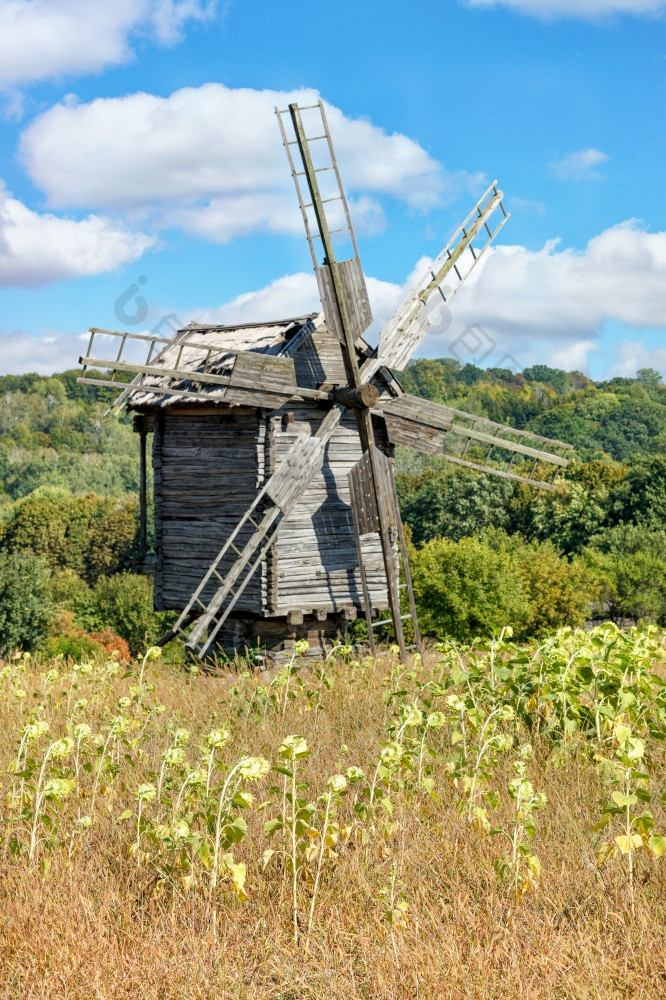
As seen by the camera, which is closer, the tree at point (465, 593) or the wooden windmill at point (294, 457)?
the wooden windmill at point (294, 457)

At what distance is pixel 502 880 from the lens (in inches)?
170

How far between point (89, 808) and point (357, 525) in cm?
913

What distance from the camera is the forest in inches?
1153

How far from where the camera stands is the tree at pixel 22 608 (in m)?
33.9

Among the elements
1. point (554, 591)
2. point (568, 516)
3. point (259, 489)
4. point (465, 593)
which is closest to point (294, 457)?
point (259, 489)

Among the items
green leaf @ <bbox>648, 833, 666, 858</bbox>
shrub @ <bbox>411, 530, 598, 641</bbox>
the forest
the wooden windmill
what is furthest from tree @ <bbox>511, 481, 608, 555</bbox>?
green leaf @ <bbox>648, 833, 666, 858</bbox>

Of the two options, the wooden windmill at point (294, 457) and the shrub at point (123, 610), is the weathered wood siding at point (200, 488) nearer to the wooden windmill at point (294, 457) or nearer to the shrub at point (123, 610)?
the wooden windmill at point (294, 457)

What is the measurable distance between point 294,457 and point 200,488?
6.14 ft

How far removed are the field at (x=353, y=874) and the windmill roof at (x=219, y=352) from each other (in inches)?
345

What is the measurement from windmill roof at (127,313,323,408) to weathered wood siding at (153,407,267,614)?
35cm

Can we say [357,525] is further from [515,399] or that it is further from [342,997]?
[515,399]

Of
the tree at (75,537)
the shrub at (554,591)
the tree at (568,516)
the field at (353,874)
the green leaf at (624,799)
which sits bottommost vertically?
the shrub at (554,591)

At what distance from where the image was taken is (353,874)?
14.3 ft

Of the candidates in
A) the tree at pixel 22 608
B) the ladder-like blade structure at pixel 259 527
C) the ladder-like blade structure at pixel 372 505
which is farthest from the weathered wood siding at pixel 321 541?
the tree at pixel 22 608
